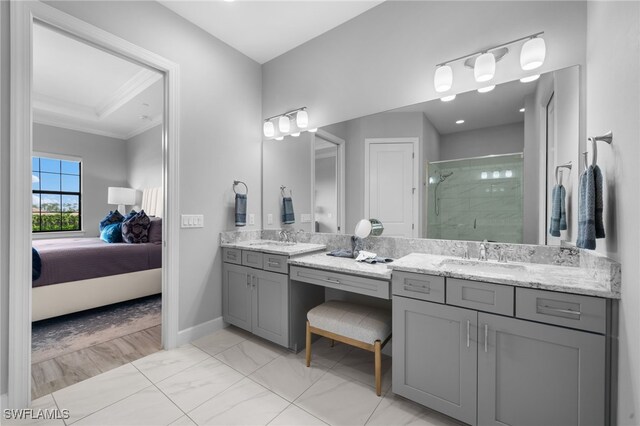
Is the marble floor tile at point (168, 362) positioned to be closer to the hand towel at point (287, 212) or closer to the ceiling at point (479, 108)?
the hand towel at point (287, 212)

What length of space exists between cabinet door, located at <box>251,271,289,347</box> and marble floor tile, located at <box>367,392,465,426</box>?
2.83ft

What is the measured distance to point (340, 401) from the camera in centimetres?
162

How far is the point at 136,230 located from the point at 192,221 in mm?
1871

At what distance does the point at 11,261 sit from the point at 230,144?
1.76 m

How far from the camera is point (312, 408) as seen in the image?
5.12 ft

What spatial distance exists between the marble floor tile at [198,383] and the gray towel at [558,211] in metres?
2.21

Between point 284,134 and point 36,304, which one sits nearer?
point 36,304

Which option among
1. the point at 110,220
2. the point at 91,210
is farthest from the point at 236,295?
the point at 91,210

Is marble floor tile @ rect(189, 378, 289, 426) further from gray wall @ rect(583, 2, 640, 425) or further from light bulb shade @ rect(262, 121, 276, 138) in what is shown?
light bulb shade @ rect(262, 121, 276, 138)

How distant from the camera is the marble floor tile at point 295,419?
144 centimetres

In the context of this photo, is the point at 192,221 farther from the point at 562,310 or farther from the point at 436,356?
the point at 562,310

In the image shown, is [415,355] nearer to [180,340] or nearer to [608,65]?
[608,65]

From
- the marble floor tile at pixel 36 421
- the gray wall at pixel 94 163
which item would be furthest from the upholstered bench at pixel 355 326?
the gray wall at pixel 94 163

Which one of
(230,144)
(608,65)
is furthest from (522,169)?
(230,144)
